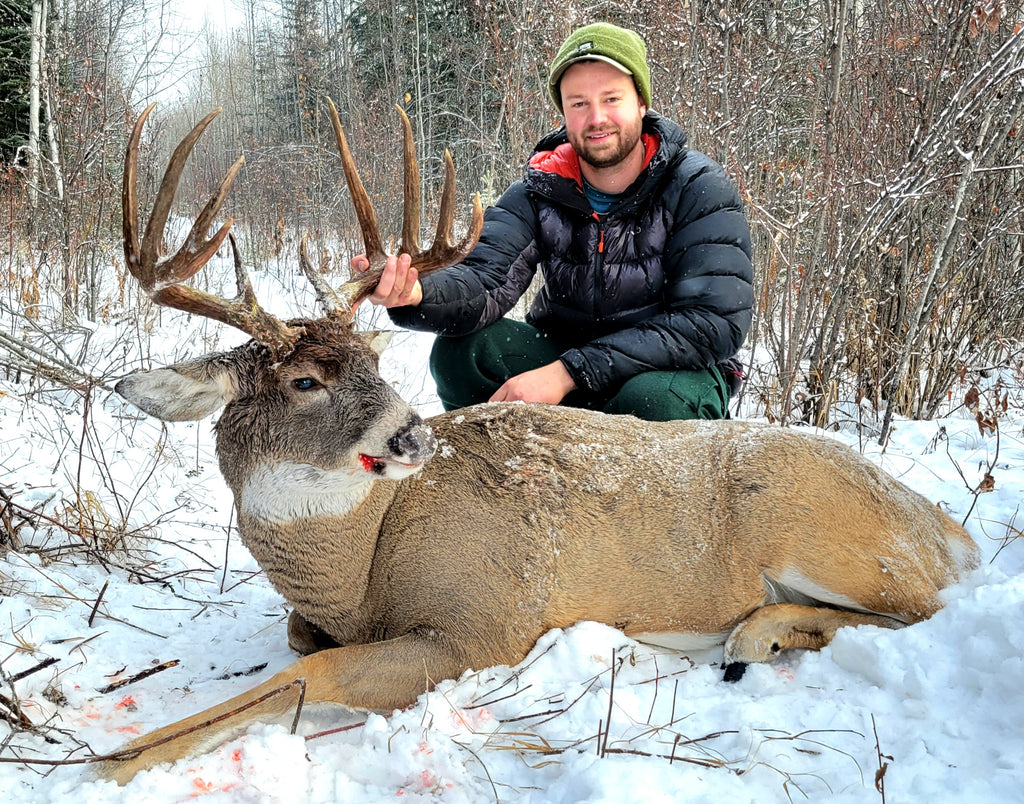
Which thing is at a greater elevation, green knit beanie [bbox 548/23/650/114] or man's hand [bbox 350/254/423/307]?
green knit beanie [bbox 548/23/650/114]

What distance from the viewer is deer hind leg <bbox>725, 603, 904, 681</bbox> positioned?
9.10ft

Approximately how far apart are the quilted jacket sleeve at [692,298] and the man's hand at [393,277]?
3.27 feet

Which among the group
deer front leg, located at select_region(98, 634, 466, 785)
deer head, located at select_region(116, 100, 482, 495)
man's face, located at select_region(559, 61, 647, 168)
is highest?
man's face, located at select_region(559, 61, 647, 168)

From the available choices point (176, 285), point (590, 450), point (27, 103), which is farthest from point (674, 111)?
point (27, 103)

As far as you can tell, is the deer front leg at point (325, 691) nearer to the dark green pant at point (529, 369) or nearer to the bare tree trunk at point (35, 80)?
the dark green pant at point (529, 369)

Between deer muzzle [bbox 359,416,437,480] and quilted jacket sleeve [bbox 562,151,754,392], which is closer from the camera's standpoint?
deer muzzle [bbox 359,416,437,480]

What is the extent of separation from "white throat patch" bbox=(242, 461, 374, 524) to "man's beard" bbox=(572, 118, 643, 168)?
2.21 metres

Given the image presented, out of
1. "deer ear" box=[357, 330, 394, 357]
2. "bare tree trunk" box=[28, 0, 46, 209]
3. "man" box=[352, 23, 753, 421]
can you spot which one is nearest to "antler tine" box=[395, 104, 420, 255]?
"deer ear" box=[357, 330, 394, 357]

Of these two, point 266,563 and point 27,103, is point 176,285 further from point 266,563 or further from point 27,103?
point 27,103

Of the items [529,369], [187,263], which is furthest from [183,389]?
[529,369]

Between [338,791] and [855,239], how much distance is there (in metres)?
4.43

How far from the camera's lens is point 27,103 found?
1372cm

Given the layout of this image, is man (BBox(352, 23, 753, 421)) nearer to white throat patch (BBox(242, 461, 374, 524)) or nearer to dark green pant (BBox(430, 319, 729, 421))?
dark green pant (BBox(430, 319, 729, 421))

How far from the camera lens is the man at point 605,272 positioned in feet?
12.5
